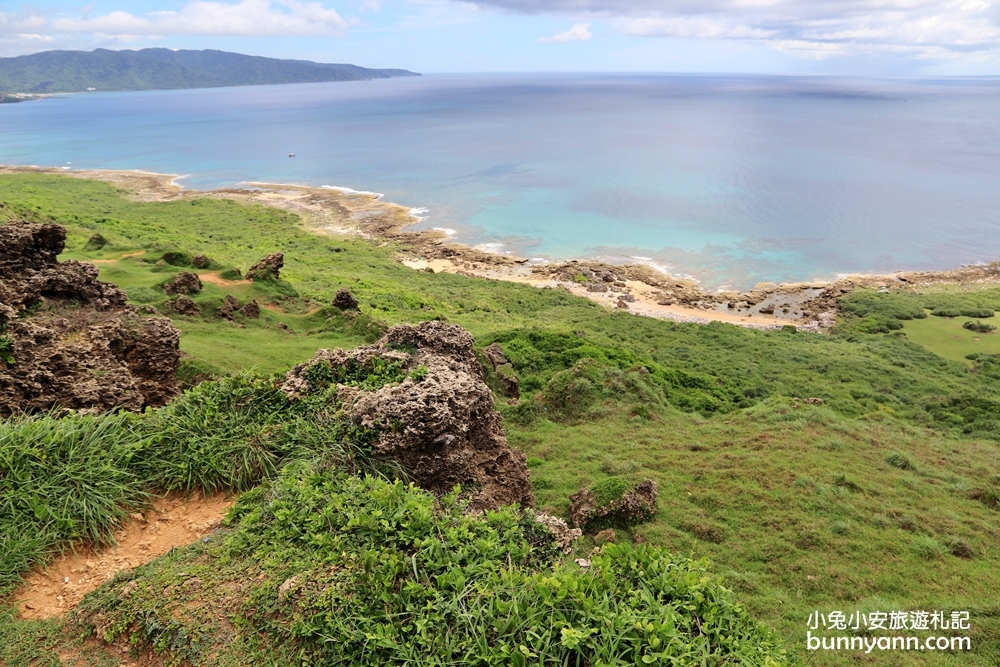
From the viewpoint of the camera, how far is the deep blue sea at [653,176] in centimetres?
5847

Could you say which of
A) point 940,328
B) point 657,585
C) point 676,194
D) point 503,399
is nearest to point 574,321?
point 503,399

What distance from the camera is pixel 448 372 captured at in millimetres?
8930

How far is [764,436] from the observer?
17391mm

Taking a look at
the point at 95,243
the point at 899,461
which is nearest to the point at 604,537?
the point at 899,461

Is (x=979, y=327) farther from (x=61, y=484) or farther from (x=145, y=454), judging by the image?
(x=61, y=484)

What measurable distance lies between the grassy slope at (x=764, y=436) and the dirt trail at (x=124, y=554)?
311 inches

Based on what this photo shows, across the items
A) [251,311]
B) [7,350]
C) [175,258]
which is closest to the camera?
[7,350]

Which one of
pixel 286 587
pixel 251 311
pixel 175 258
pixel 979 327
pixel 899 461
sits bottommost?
pixel 979 327

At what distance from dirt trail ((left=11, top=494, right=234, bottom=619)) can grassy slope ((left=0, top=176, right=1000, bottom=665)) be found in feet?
25.9

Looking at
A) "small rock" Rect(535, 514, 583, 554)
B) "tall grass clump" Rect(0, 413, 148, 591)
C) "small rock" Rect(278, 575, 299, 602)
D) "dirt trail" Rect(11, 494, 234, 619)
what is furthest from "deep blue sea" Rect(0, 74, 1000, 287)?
"small rock" Rect(278, 575, 299, 602)

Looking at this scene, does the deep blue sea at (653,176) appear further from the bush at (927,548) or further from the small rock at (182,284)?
the bush at (927,548)

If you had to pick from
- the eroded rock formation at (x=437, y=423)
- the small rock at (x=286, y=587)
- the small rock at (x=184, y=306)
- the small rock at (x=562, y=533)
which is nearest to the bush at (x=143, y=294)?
the small rock at (x=184, y=306)

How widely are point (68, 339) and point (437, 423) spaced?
8.99 m

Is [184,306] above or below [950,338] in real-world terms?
above
